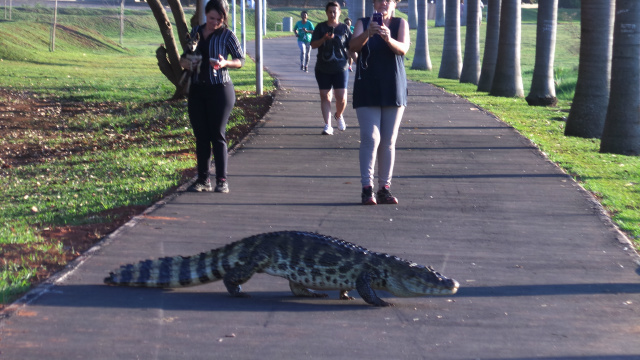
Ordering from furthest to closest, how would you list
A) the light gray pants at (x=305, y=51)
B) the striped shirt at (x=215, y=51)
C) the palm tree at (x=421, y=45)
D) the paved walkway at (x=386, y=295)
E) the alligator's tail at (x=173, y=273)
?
the palm tree at (x=421, y=45) < the light gray pants at (x=305, y=51) < the striped shirt at (x=215, y=51) < the alligator's tail at (x=173, y=273) < the paved walkway at (x=386, y=295)

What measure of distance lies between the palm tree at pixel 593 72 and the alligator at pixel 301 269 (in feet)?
34.1

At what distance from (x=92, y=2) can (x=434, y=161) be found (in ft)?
246

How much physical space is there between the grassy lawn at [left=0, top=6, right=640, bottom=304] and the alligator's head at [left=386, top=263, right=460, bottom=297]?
97.2 inches

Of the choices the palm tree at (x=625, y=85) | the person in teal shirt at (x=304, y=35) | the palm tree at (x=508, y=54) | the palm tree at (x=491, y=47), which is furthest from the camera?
the person in teal shirt at (x=304, y=35)

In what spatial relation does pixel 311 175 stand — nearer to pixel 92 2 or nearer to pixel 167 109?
pixel 167 109

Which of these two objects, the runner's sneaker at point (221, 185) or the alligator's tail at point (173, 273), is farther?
the runner's sneaker at point (221, 185)

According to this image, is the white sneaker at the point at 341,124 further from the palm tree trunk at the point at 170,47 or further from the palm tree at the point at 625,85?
the palm tree trunk at the point at 170,47

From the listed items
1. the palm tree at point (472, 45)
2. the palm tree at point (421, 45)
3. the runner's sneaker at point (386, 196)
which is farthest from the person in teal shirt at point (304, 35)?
the runner's sneaker at point (386, 196)

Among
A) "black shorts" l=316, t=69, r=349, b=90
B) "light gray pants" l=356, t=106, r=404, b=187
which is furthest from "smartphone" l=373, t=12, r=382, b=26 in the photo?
"black shorts" l=316, t=69, r=349, b=90

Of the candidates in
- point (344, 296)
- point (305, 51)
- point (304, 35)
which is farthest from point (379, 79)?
point (305, 51)

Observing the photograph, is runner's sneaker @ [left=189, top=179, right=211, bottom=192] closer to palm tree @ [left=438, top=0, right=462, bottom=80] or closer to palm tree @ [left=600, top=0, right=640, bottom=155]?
palm tree @ [left=600, top=0, right=640, bottom=155]

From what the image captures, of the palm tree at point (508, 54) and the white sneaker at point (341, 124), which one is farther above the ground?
the palm tree at point (508, 54)

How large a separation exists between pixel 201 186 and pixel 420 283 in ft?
14.4

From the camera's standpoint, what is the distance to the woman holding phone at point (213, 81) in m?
9.15
